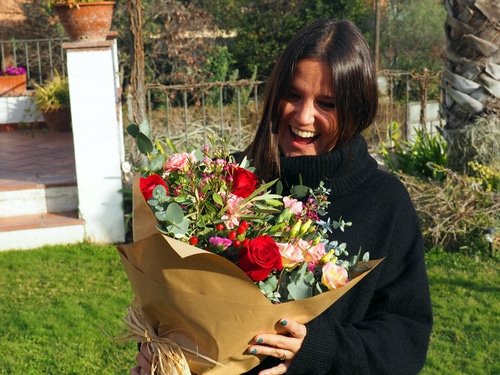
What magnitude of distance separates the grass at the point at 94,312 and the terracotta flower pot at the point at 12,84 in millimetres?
5614

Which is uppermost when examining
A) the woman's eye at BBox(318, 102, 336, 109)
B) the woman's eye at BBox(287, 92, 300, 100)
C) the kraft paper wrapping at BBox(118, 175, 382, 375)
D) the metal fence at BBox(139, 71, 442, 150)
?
the woman's eye at BBox(287, 92, 300, 100)

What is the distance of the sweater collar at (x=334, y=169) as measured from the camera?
81.4 inches

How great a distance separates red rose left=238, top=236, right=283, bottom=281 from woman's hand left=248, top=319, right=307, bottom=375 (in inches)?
6.5

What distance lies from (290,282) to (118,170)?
5.15m

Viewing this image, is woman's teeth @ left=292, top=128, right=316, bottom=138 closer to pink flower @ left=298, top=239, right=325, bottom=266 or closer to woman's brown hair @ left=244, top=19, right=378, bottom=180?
woman's brown hair @ left=244, top=19, right=378, bottom=180

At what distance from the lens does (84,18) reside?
673 cm

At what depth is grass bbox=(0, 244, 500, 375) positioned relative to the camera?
4.58 meters

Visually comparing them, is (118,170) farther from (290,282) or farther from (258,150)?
(290,282)

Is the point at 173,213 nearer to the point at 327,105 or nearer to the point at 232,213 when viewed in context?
the point at 232,213

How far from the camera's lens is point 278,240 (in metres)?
1.80

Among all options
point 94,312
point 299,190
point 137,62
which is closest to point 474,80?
point 137,62

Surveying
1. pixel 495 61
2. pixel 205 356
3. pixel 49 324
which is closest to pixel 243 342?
pixel 205 356

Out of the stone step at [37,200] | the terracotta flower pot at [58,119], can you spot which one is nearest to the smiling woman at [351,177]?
the stone step at [37,200]

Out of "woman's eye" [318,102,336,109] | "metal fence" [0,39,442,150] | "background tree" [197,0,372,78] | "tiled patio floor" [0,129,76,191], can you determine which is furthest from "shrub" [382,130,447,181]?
"background tree" [197,0,372,78]
